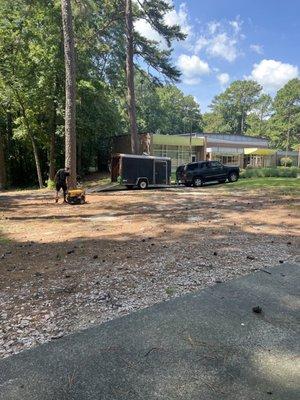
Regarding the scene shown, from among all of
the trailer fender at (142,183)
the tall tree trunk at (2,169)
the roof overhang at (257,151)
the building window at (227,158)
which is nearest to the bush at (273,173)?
the trailer fender at (142,183)

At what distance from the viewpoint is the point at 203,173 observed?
2536 cm

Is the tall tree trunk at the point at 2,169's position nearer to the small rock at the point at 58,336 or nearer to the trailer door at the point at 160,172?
the trailer door at the point at 160,172

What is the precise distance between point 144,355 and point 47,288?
1.98m

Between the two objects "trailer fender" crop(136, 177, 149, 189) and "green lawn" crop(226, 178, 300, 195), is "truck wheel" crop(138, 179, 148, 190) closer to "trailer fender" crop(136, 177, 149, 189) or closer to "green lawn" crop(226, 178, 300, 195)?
"trailer fender" crop(136, 177, 149, 189)

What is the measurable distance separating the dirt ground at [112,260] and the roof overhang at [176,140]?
27.1 metres

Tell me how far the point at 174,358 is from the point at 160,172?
22364 millimetres

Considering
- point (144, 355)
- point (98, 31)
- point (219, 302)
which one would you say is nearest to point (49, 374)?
point (144, 355)

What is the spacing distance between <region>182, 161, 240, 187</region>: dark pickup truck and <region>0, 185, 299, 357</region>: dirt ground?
14625 millimetres

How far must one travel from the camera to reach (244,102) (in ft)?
300

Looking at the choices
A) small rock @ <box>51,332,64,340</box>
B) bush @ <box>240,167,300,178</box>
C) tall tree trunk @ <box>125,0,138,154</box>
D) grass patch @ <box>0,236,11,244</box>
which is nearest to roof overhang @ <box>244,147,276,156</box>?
bush @ <box>240,167,300,178</box>

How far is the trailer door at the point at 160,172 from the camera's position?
81.3 ft

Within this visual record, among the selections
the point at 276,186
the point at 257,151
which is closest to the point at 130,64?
the point at 276,186

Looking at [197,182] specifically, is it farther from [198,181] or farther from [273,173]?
[273,173]

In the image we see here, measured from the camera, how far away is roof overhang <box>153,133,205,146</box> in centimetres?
3703
